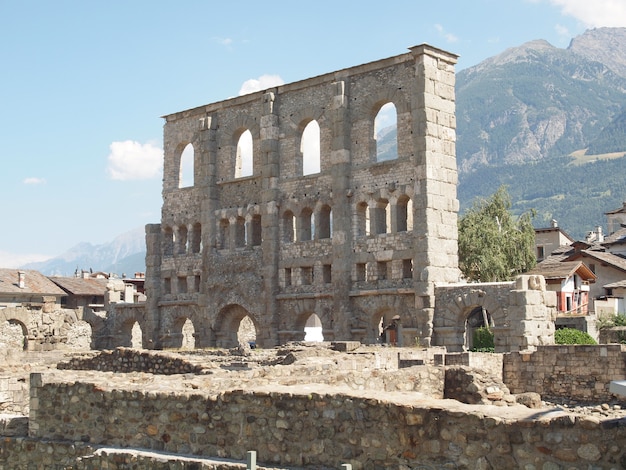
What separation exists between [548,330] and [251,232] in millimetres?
15105

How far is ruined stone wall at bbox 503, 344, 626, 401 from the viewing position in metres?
23.3

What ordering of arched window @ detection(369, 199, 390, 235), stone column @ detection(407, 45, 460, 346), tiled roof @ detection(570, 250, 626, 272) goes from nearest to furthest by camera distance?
stone column @ detection(407, 45, 460, 346)
arched window @ detection(369, 199, 390, 235)
tiled roof @ detection(570, 250, 626, 272)

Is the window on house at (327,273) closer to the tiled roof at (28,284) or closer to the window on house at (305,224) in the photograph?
the window on house at (305,224)

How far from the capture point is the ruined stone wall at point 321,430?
7.74m

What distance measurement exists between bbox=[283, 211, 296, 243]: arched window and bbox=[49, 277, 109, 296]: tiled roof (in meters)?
35.1

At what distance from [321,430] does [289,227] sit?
3030cm

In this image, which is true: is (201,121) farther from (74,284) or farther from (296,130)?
(74,284)

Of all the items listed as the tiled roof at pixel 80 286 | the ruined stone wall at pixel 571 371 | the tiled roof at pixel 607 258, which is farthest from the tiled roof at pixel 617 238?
the ruined stone wall at pixel 571 371

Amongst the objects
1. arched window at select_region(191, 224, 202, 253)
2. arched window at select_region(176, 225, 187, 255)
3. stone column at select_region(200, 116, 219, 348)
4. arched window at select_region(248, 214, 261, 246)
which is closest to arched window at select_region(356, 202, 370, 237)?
arched window at select_region(248, 214, 261, 246)

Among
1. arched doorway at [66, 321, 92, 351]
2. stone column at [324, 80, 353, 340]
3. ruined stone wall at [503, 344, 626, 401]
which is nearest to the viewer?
ruined stone wall at [503, 344, 626, 401]

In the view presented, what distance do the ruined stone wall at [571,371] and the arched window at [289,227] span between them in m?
15.8

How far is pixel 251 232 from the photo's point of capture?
132 ft

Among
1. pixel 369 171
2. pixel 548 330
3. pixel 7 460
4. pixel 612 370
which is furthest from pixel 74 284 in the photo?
pixel 7 460

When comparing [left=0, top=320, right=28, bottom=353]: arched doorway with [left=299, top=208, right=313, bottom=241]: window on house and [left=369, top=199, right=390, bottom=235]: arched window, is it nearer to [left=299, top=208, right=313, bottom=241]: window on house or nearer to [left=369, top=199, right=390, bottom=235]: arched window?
[left=299, top=208, right=313, bottom=241]: window on house
